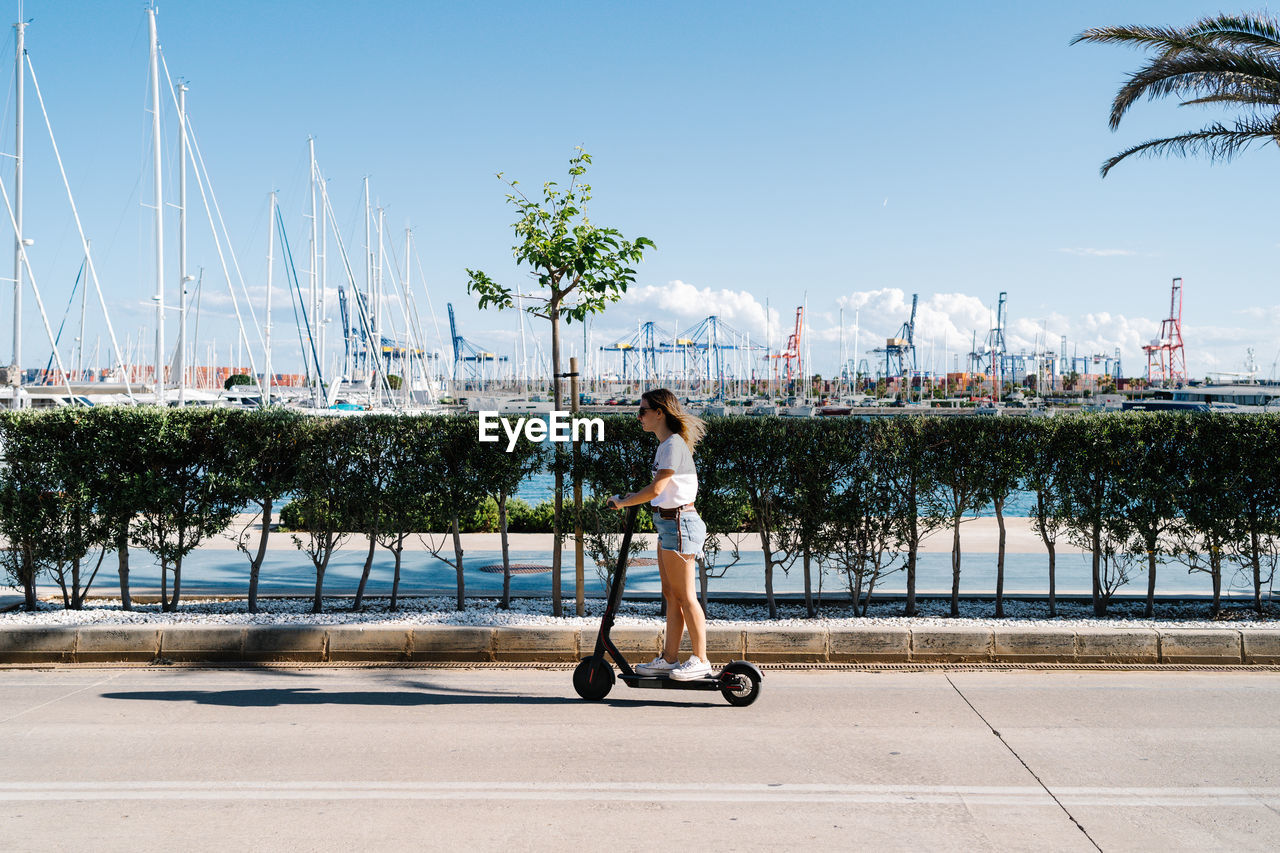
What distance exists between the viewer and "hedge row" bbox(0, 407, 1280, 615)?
8.36 meters

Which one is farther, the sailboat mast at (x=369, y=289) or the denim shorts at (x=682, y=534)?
the sailboat mast at (x=369, y=289)

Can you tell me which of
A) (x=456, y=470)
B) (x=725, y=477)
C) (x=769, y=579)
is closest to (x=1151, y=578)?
(x=769, y=579)

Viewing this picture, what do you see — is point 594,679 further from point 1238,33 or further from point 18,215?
point 18,215

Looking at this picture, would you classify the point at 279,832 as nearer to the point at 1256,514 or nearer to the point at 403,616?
the point at 403,616

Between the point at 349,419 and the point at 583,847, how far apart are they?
17.0 feet

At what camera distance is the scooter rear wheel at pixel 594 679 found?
6.52 meters

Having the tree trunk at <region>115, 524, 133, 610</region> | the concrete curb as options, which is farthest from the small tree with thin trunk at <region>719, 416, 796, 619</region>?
the tree trunk at <region>115, 524, 133, 610</region>

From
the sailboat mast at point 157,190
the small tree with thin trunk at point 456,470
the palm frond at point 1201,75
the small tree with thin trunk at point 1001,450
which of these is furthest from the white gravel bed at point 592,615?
the sailboat mast at point 157,190

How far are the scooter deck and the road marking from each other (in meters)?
1.40

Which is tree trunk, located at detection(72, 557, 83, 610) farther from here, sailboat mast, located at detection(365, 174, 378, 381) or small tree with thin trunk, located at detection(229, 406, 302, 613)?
sailboat mast, located at detection(365, 174, 378, 381)

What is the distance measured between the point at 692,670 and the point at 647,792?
61.2 inches

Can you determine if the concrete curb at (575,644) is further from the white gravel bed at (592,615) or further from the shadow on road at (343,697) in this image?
the shadow on road at (343,697)
